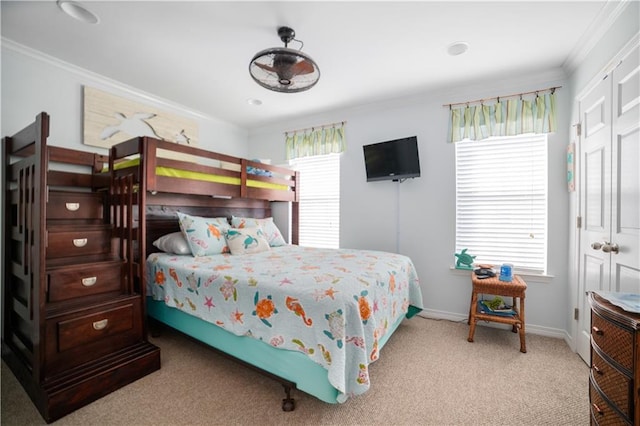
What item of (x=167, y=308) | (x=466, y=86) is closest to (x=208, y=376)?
(x=167, y=308)

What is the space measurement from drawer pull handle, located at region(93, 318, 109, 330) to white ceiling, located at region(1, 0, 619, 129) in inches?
83.4

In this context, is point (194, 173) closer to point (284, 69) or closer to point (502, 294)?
point (284, 69)

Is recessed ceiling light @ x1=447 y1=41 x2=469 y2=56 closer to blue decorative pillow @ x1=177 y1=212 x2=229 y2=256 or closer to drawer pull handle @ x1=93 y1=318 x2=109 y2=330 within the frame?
blue decorative pillow @ x1=177 y1=212 x2=229 y2=256

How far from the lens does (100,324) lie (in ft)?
6.01

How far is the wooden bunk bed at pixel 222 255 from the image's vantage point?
5.00 feet

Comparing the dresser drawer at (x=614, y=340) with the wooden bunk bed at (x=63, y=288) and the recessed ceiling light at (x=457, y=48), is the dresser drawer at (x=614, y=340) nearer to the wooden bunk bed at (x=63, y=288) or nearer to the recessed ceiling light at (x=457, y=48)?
the recessed ceiling light at (x=457, y=48)

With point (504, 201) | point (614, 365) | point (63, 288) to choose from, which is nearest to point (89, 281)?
point (63, 288)

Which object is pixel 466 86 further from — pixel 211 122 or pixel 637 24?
pixel 211 122

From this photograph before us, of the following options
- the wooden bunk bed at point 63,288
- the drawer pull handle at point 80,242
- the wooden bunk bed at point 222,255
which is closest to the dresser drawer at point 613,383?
the wooden bunk bed at point 222,255

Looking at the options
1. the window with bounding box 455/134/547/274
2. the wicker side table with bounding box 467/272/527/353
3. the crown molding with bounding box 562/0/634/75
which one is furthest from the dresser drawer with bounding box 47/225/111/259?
the crown molding with bounding box 562/0/634/75

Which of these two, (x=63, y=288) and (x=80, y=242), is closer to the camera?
(x=63, y=288)

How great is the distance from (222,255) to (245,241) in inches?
11.1

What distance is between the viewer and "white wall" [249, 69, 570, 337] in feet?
8.50

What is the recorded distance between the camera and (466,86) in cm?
291
